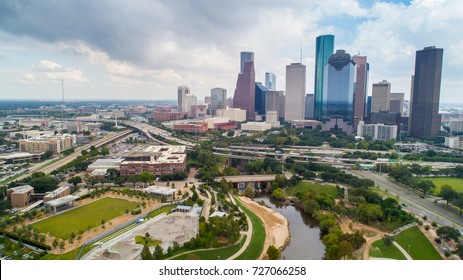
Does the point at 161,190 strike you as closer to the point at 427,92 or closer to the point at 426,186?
the point at 426,186

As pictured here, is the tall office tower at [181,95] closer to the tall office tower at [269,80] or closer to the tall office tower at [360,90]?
the tall office tower at [269,80]

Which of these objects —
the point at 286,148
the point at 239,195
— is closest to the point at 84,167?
the point at 239,195

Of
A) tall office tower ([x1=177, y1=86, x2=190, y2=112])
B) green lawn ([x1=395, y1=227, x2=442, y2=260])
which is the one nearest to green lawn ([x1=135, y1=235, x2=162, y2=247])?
green lawn ([x1=395, y1=227, x2=442, y2=260])

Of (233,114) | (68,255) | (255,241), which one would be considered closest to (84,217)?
(68,255)

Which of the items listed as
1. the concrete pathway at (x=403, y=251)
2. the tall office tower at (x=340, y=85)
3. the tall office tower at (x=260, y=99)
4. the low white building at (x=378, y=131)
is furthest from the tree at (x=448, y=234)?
the tall office tower at (x=260, y=99)

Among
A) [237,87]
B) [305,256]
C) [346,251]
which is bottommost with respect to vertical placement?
[305,256]

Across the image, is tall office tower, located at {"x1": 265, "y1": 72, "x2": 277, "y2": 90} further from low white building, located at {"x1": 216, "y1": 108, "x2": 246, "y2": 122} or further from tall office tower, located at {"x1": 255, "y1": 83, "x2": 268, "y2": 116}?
low white building, located at {"x1": 216, "y1": 108, "x2": 246, "y2": 122}

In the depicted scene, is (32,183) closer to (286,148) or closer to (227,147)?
(227,147)
